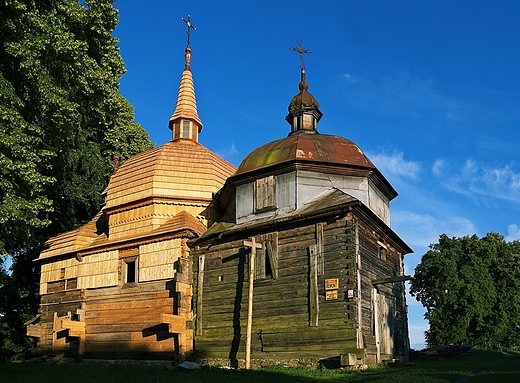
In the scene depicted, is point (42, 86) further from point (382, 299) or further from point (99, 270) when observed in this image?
point (382, 299)

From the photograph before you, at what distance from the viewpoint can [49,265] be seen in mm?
26234

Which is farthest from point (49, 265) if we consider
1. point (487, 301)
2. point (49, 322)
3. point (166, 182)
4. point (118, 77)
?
point (487, 301)

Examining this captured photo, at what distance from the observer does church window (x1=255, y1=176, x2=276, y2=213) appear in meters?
20.9

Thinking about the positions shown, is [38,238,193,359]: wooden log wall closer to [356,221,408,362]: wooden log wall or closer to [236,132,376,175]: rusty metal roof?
[236,132,376,175]: rusty metal roof

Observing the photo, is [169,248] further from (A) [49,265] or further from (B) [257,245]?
(A) [49,265]

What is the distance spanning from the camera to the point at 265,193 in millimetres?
21141

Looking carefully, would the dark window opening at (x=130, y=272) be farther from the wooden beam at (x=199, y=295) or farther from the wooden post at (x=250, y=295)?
the wooden post at (x=250, y=295)

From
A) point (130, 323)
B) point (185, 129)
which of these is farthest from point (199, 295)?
point (185, 129)

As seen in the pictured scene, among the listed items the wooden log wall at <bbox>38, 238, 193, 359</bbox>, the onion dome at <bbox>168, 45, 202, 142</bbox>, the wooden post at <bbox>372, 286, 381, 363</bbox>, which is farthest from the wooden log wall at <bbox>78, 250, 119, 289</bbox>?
the wooden post at <bbox>372, 286, 381, 363</bbox>

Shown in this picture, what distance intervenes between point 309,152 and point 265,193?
230cm

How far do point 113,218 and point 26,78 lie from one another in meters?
8.68

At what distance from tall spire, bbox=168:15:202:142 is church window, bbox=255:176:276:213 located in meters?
9.84

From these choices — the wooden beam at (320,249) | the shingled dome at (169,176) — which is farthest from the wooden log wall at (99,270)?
the wooden beam at (320,249)

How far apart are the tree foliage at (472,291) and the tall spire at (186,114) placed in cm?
2177
